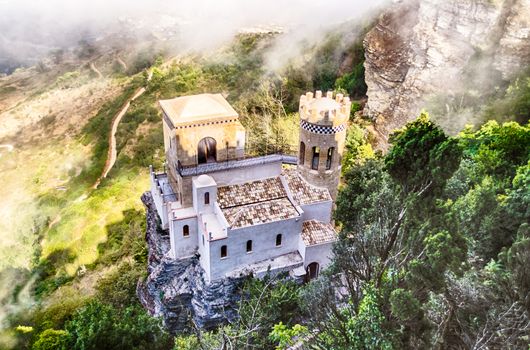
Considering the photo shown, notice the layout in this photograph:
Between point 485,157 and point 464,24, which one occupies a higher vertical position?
point 464,24

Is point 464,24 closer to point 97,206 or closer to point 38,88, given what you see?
point 97,206

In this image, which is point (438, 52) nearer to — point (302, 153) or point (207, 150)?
point (302, 153)

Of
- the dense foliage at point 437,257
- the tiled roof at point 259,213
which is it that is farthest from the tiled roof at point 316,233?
the dense foliage at point 437,257

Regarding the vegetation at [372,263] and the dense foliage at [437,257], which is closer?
the dense foliage at [437,257]

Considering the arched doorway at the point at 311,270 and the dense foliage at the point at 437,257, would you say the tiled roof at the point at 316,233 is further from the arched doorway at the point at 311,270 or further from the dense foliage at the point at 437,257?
the dense foliage at the point at 437,257

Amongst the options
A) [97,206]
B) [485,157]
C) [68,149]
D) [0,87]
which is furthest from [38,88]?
[485,157]

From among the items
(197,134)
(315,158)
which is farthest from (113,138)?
(315,158)

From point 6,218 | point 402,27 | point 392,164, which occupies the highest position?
point 402,27
